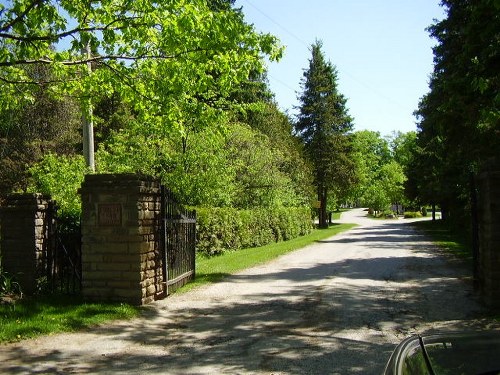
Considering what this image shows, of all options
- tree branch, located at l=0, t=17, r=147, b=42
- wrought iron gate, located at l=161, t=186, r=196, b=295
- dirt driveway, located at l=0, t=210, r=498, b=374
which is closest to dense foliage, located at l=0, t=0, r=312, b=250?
tree branch, located at l=0, t=17, r=147, b=42

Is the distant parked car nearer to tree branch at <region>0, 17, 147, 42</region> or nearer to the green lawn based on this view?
the green lawn

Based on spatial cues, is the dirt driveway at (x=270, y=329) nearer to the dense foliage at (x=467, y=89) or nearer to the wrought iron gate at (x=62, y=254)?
the wrought iron gate at (x=62, y=254)

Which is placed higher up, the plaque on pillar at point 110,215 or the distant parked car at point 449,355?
the plaque on pillar at point 110,215

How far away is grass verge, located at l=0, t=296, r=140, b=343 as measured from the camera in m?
6.53

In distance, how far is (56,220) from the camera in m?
9.17

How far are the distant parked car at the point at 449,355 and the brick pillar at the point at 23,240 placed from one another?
7449 mm

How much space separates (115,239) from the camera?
812 centimetres

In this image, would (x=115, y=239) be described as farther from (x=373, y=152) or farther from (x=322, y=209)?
(x=373, y=152)

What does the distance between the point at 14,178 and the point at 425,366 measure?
100 ft

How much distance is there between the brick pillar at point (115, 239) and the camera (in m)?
8.08

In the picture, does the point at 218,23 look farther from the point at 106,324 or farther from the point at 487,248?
the point at 487,248

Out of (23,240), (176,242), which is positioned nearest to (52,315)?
(23,240)

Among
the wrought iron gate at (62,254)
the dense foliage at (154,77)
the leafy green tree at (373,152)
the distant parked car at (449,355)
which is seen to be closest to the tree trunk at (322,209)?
the dense foliage at (154,77)

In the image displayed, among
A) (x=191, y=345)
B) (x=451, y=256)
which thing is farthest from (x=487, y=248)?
(x=451, y=256)
